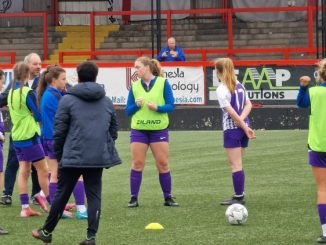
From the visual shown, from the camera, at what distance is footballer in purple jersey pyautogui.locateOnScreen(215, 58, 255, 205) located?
41.5 feet

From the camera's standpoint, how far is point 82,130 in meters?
9.86

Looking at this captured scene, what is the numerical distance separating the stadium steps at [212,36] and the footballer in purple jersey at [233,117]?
63.2 ft

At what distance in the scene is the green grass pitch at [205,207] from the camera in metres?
10.7

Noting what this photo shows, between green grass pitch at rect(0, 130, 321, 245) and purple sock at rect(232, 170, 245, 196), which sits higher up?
purple sock at rect(232, 170, 245, 196)

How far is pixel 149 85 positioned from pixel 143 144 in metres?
0.70

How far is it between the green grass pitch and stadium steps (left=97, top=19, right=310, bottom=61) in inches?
549

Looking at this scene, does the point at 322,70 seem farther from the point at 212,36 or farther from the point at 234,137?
the point at 212,36

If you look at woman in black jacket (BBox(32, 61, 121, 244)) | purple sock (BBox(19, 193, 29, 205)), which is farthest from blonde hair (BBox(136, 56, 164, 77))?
woman in black jacket (BBox(32, 61, 121, 244))

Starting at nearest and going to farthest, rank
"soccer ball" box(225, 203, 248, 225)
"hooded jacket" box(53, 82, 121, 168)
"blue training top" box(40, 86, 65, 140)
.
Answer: "hooded jacket" box(53, 82, 121, 168), "soccer ball" box(225, 203, 248, 225), "blue training top" box(40, 86, 65, 140)

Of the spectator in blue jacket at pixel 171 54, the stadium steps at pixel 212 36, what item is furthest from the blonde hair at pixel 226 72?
the stadium steps at pixel 212 36

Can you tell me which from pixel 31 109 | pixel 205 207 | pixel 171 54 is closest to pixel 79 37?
pixel 171 54

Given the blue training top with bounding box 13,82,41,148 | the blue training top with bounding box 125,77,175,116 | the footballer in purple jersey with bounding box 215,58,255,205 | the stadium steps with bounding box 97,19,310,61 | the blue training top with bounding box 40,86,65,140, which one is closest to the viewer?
the blue training top with bounding box 40,86,65,140

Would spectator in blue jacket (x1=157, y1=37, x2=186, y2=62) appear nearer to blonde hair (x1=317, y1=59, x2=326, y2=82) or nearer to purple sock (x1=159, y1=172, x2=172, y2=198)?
purple sock (x1=159, y1=172, x2=172, y2=198)

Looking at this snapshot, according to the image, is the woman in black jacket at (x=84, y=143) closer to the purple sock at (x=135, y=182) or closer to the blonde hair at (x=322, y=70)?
the blonde hair at (x=322, y=70)
